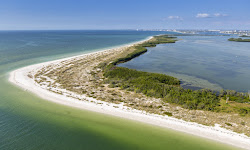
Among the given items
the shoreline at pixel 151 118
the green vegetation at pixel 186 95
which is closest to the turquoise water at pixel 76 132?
the shoreline at pixel 151 118

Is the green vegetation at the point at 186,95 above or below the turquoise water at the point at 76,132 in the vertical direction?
above

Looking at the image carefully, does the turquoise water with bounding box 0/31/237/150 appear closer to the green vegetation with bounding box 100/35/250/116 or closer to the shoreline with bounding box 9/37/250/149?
the shoreline with bounding box 9/37/250/149

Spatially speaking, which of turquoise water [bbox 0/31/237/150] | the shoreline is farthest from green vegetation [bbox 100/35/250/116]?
turquoise water [bbox 0/31/237/150]

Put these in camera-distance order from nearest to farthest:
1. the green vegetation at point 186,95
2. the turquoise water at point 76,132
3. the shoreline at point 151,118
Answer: the turquoise water at point 76,132 → the shoreline at point 151,118 → the green vegetation at point 186,95

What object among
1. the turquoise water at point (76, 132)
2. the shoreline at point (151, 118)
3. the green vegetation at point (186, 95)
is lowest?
the turquoise water at point (76, 132)

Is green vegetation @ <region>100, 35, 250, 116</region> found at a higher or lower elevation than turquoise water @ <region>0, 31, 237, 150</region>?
higher

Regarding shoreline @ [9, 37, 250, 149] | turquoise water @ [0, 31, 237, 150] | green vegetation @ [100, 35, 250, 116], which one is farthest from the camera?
green vegetation @ [100, 35, 250, 116]

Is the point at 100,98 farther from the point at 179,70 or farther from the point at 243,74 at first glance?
the point at 243,74

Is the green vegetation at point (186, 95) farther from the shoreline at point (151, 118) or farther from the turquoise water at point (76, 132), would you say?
the turquoise water at point (76, 132)

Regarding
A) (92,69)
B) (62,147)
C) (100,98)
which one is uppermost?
(92,69)

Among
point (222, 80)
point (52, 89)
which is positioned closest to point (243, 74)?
point (222, 80)

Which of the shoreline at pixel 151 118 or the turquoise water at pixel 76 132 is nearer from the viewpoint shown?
the turquoise water at pixel 76 132
